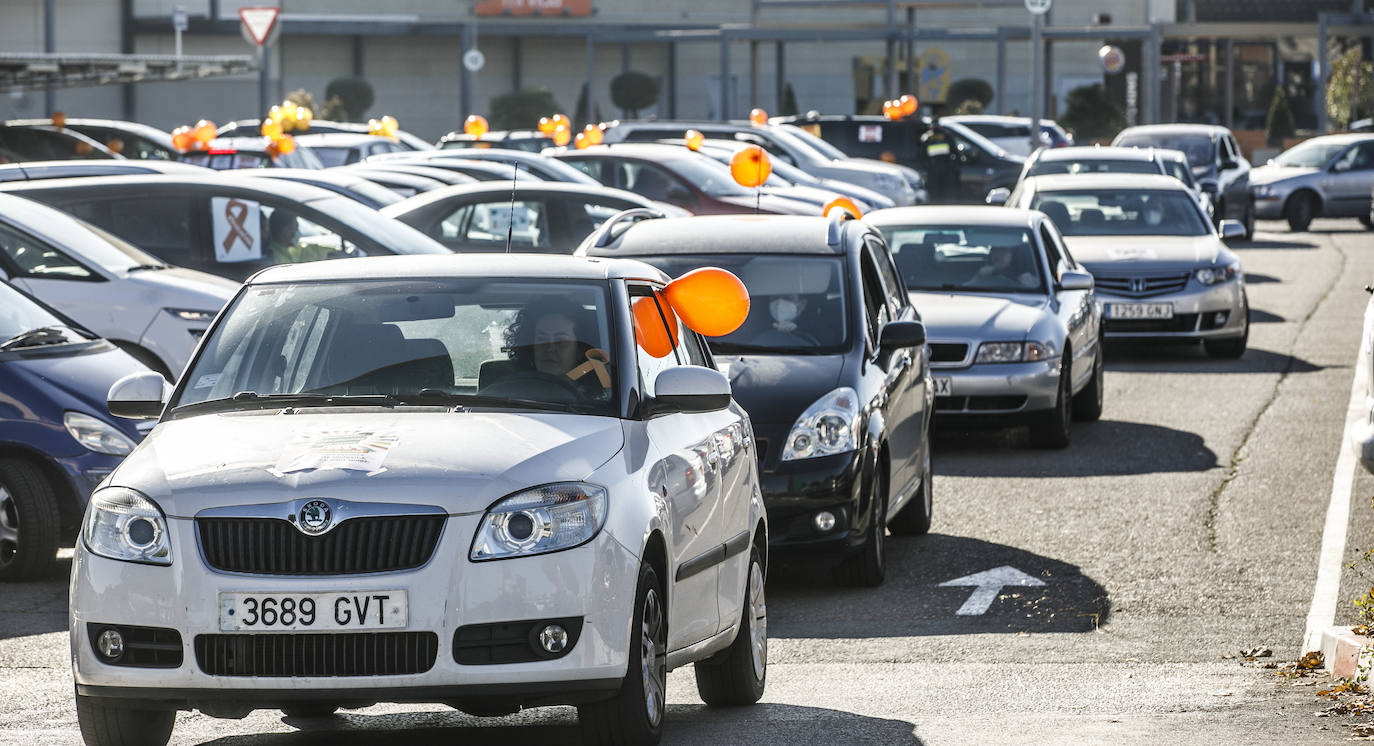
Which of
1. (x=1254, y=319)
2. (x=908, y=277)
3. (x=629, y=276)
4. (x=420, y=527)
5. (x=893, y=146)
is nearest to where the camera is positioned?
(x=420, y=527)

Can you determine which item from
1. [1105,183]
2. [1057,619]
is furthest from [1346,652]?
[1105,183]

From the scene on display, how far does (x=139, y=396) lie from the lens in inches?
259

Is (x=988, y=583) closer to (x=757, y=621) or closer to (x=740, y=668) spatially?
(x=757, y=621)

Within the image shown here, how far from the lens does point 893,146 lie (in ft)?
123

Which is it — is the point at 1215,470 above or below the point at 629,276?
below

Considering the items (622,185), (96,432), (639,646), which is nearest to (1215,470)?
(96,432)

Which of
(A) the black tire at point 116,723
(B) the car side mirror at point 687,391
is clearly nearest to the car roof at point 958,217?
(B) the car side mirror at point 687,391

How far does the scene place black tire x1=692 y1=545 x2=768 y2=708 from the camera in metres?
6.88

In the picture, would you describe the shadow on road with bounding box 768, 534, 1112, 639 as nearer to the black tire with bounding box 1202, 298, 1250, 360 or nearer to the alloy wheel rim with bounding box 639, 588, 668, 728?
the alloy wheel rim with bounding box 639, 588, 668, 728

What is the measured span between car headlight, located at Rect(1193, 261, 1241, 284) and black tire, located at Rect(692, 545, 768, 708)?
39.0 feet

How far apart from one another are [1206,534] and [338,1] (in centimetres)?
6126

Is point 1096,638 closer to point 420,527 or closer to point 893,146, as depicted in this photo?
point 420,527

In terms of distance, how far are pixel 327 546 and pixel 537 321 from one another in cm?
126

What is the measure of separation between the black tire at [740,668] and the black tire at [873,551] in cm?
233
